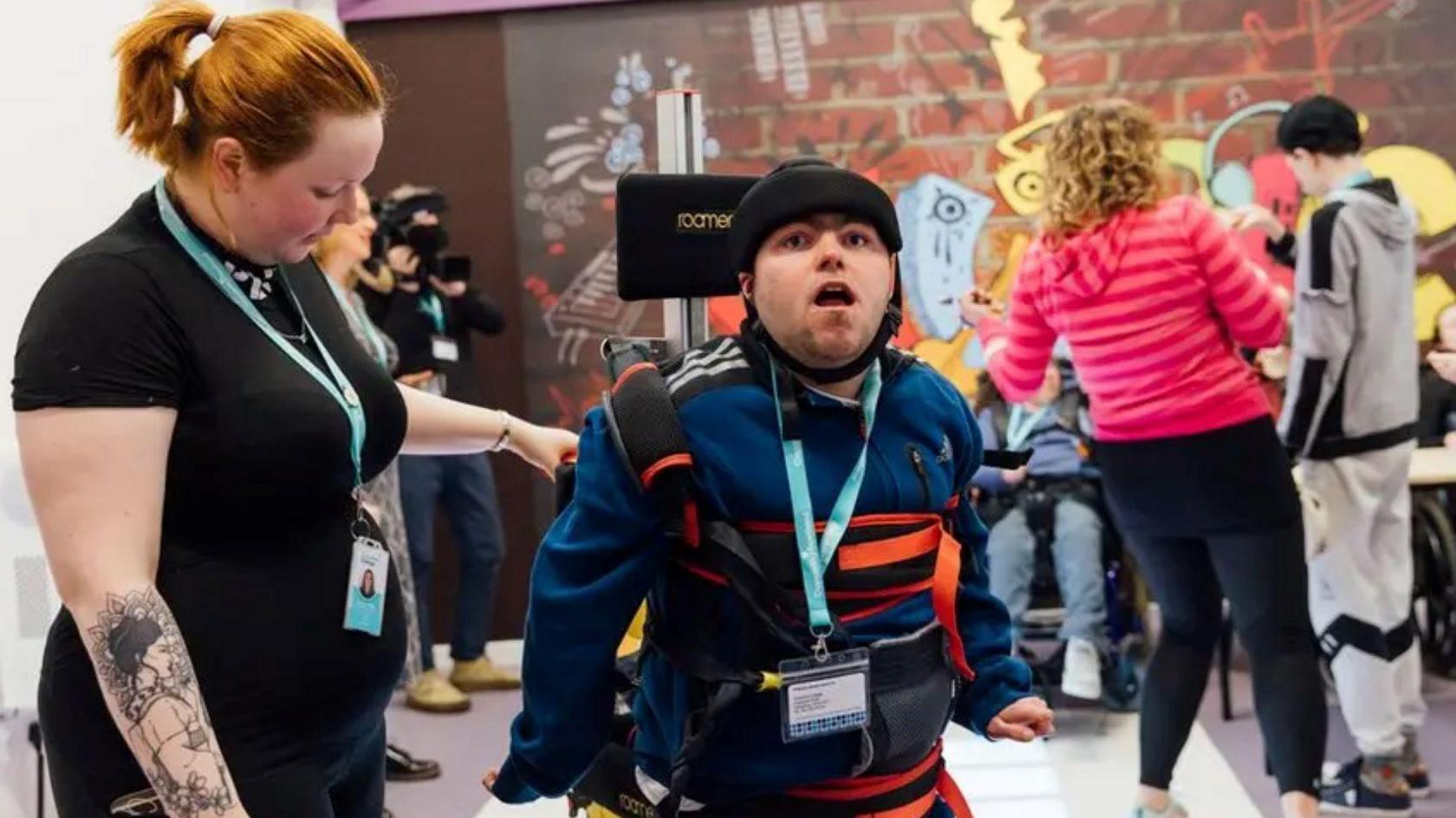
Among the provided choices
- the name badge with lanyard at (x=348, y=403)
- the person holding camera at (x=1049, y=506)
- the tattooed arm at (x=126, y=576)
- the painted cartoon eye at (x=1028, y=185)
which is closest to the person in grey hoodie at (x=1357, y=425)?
the person holding camera at (x=1049, y=506)

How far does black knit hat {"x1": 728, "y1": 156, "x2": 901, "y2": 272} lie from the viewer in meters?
1.56

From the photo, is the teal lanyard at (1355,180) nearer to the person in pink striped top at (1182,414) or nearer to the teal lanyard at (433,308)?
the person in pink striped top at (1182,414)

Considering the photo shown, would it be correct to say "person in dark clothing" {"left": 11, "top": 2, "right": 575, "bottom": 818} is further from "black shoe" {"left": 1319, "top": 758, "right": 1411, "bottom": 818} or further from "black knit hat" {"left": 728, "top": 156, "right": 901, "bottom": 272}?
"black shoe" {"left": 1319, "top": 758, "right": 1411, "bottom": 818}

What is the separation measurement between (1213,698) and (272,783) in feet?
12.3

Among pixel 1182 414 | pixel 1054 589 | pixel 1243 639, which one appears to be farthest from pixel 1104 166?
pixel 1054 589

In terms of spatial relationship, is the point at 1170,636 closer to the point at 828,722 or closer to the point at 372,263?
the point at 828,722

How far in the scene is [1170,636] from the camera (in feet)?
10.6

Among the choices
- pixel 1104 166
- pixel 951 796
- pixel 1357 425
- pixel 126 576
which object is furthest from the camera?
pixel 1357 425

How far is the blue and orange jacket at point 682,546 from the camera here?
155 centimetres

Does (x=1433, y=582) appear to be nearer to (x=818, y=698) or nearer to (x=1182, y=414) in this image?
(x=1182, y=414)

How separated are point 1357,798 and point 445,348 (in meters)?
2.99

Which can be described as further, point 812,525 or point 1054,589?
point 1054,589

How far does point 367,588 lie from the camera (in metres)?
1.52

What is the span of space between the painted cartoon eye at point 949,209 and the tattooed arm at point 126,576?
13.7 ft
